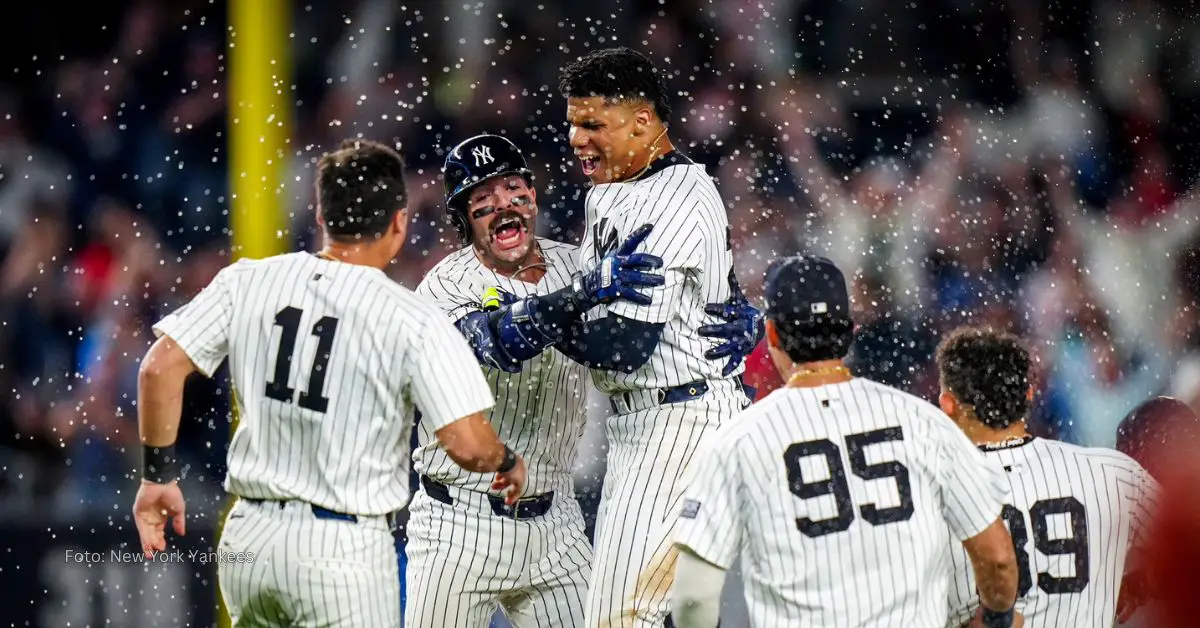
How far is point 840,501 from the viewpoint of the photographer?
11.9 ft

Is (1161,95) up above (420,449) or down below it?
above

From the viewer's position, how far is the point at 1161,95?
964 centimetres

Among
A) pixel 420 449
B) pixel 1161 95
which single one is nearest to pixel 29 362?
pixel 420 449

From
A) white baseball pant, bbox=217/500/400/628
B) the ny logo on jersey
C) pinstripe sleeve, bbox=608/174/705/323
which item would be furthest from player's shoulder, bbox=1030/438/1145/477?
white baseball pant, bbox=217/500/400/628

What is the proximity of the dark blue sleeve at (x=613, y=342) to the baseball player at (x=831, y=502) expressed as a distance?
0.96 m

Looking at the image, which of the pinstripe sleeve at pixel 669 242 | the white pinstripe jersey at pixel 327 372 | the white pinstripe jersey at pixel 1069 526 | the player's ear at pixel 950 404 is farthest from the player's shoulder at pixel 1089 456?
the white pinstripe jersey at pixel 327 372

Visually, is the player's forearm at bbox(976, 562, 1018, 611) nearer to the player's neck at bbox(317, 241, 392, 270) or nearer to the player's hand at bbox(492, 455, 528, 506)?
the player's hand at bbox(492, 455, 528, 506)

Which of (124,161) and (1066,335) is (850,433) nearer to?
(1066,335)

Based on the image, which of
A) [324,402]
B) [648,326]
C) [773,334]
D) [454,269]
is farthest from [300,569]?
[454,269]

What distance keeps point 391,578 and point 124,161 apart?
17.6 feet

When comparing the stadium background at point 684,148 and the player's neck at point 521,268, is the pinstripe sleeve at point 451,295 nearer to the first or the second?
the player's neck at point 521,268

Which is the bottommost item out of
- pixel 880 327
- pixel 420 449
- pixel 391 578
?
pixel 391 578

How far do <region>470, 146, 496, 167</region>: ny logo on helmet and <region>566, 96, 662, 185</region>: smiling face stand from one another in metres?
0.41

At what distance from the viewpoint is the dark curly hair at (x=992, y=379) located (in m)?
4.20
